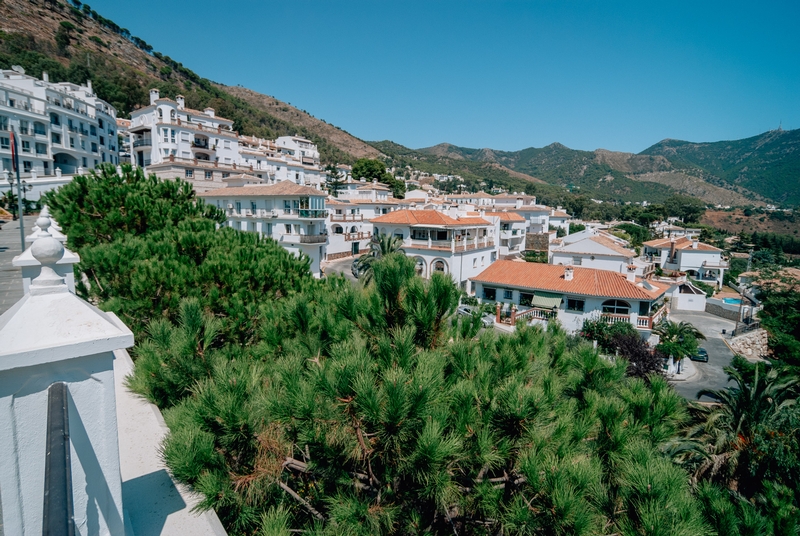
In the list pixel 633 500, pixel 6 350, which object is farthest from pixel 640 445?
pixel 6 350

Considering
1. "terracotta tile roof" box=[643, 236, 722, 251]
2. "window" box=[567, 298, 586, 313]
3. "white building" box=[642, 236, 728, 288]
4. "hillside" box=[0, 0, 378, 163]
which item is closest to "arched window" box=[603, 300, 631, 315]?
"window" box=[567, 298, 586, 313]

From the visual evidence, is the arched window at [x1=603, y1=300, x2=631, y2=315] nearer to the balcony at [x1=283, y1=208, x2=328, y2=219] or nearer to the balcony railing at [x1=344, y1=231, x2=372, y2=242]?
the balcony at [x1=283, y1=208, x2=328, y2=219]

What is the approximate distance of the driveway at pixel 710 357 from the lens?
22.6 metres

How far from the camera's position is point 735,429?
41.1ft

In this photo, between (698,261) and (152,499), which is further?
(698,261)

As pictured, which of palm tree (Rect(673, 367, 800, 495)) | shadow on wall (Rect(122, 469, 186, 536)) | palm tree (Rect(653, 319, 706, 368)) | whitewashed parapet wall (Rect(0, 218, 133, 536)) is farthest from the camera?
palm tree (Rect(653, 319, 706, 368))

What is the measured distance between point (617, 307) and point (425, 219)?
14540 mm

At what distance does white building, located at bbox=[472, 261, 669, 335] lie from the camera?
2438 cm

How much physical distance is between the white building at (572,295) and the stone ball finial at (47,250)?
22906mm

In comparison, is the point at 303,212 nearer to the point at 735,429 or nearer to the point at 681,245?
the point at 735,429

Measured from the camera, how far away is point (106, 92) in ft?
205

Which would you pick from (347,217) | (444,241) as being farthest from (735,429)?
(347,217)

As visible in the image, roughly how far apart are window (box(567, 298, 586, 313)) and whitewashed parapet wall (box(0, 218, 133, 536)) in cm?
2661

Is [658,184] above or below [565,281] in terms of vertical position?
above
